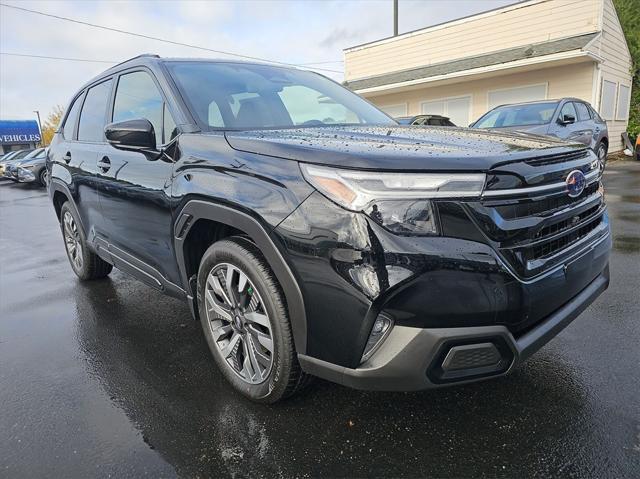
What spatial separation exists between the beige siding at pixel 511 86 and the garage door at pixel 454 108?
0.14 metres

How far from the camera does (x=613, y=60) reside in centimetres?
1470

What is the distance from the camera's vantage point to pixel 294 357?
80.8 inches

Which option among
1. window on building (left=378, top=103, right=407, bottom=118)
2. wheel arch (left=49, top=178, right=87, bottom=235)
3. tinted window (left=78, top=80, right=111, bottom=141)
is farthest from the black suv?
window on building (left=378, top=103, right=407, bottom=118)

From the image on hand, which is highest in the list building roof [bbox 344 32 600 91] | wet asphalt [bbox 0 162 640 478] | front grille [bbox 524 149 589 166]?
building roof [bbox 344 32 600 91]

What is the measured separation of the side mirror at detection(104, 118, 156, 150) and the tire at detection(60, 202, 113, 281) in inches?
76.3

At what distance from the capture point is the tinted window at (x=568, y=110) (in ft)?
28.6

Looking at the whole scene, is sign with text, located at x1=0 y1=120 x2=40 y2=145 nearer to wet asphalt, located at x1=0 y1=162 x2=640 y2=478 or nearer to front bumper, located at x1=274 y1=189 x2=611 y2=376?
wet asphalt, located at x1=0 y1=162 x2=640 y2=478

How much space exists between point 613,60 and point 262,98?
52.3 ft

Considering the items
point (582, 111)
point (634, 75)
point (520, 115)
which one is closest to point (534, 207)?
point (520, 115)

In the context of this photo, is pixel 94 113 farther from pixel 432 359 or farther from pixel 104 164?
pixel 432 359

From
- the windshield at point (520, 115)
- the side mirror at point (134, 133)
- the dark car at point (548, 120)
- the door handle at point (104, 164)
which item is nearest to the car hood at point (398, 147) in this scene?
the side mirror at point (134, 133)

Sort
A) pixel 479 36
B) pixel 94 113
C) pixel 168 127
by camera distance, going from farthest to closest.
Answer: pixel 479 36, pixel 94 113, pixel 168 127

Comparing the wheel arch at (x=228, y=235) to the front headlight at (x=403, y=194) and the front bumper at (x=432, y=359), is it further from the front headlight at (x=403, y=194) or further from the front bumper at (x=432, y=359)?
the front headlight at (x=403, y=194)

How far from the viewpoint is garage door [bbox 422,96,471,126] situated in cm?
1627
